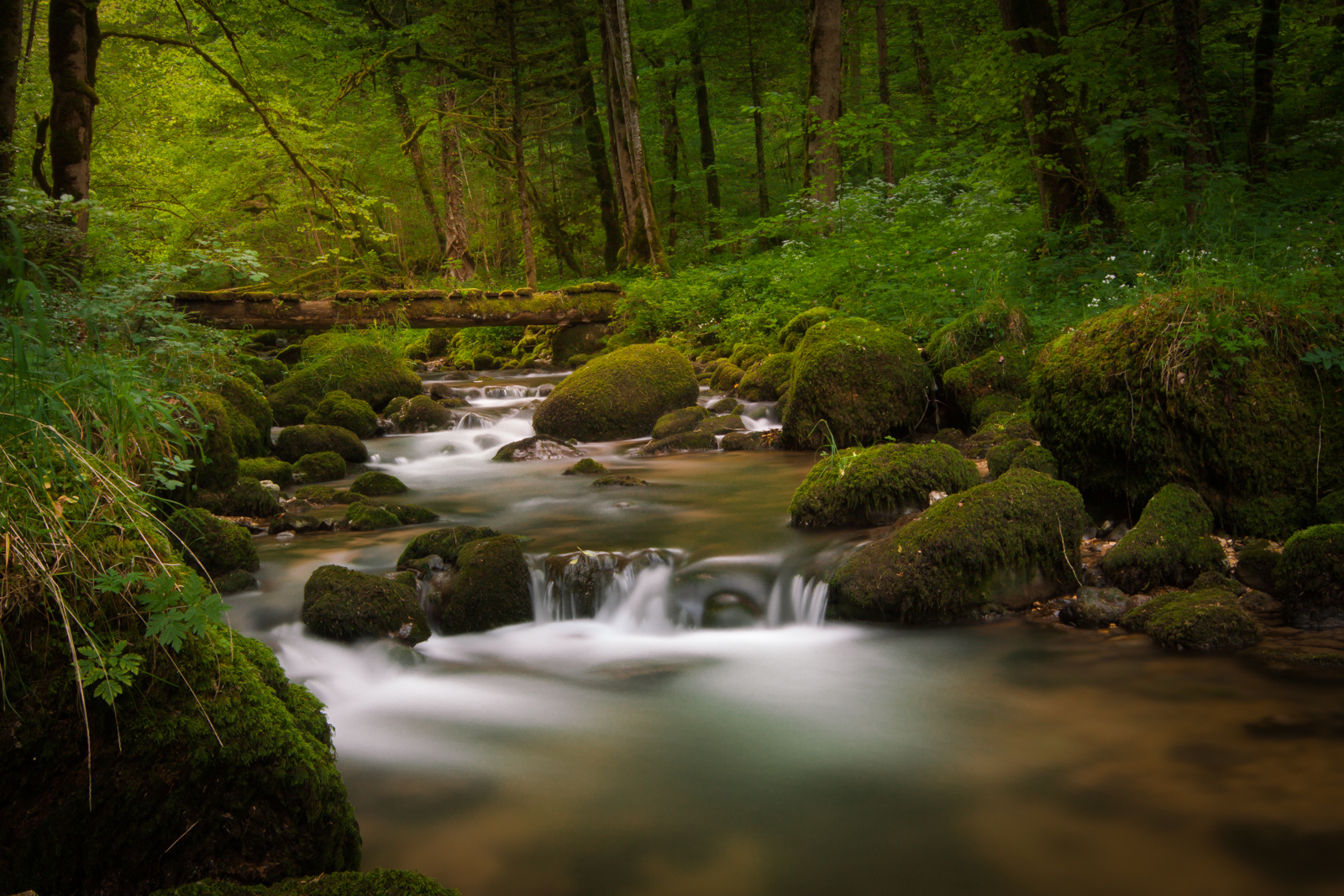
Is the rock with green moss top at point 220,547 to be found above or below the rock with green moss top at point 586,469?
below

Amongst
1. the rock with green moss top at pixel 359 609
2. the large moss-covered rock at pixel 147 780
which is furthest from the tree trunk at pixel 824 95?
the large moss-covered rock at pixel 147 780

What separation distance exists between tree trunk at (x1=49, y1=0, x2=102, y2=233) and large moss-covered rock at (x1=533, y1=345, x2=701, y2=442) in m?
6.18

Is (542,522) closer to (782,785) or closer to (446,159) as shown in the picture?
(782,785)

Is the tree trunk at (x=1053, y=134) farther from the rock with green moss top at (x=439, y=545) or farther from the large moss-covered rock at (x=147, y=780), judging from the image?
the large moss-covered rock at (x=147, y=780)

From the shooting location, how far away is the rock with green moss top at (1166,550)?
506 centimetres

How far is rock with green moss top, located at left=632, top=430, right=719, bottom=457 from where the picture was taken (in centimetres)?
1078

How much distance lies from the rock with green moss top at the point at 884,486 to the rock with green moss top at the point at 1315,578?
7.36 feet

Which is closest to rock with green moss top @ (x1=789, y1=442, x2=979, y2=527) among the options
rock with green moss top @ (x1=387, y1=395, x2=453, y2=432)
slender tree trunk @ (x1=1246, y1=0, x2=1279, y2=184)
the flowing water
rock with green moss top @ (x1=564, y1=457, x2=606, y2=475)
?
the flowing water

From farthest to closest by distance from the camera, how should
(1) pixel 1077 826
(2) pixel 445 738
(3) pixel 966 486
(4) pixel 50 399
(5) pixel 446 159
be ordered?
A: 1. (5) pixel 446 159
2. (3) pixel 966 486
3. (2) pixel 445 738
4. (1) pixel 1077 826
5. (4) pixel 50 399

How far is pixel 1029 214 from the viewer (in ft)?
40.3

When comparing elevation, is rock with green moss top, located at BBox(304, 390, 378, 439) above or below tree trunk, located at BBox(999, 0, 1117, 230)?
below

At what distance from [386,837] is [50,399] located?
2.11 metres

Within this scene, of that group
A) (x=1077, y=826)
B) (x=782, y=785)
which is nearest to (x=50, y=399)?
(x=782, y=785)

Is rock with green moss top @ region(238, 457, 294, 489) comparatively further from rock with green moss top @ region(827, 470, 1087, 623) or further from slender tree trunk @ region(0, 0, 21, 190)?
rock with green moss top @ region(827, 470, 1087, 623)
